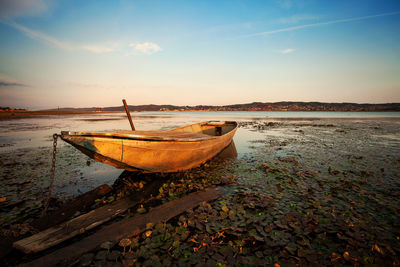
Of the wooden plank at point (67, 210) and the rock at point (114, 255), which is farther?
the wooden plank at point (67, 210)

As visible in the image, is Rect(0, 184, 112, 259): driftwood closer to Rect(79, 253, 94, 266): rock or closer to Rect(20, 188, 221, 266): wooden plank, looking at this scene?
Rect(20, 188, 221, 266): wooden plank

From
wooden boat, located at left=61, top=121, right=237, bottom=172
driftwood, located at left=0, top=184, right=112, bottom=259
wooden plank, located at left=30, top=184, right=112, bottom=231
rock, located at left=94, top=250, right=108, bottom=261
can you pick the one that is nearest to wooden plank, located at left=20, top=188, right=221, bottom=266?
rock, located at left=94, top=250, right=108, bottom=261

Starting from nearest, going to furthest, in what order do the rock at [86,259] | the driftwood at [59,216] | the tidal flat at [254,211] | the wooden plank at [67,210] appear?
the rock at [86,259] → the tidal flat at [254,211] → the driftwood at [59,216] → the wooden plank at [67,210]

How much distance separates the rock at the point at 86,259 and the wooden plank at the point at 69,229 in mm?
731

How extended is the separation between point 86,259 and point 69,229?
107cm

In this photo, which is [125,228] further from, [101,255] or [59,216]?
[59,216]

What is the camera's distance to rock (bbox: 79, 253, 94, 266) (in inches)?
109

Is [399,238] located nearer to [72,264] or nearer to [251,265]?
[251,265]

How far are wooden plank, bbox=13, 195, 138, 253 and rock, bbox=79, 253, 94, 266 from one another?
731mm

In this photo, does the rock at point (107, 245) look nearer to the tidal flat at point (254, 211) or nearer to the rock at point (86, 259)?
the tidal flat at point (254, 211)

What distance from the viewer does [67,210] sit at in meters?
4.26

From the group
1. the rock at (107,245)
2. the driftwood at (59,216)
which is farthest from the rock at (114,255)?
the driftwood at (59,216)

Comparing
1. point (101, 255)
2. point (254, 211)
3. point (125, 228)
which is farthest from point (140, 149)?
point (254, 211)

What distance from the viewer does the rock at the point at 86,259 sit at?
2.76 metres
